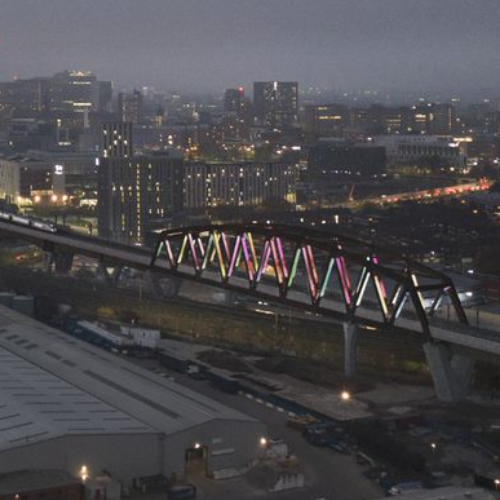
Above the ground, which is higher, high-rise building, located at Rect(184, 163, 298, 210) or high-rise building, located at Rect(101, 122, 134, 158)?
high-rise building, located at Rect(101, 122, 134, 158)

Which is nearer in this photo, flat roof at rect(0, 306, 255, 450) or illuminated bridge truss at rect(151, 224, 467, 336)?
flat roof at rect(0, 306, 255, 450)

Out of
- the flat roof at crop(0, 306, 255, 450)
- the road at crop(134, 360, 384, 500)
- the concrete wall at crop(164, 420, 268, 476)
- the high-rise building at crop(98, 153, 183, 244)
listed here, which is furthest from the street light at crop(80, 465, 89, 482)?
the high-rise building at crop(98, 153, 183, 244)

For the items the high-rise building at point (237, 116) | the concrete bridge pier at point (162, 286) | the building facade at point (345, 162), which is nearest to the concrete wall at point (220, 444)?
the concrete bridge pier at point (162, 286)

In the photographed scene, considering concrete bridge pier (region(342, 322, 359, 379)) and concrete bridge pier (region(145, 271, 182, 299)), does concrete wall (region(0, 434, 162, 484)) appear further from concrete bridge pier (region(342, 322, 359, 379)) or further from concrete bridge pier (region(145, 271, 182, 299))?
concrete bridge pier (region(145, 271, 182, 299))

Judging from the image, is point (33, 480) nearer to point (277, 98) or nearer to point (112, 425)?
point (112, 425)

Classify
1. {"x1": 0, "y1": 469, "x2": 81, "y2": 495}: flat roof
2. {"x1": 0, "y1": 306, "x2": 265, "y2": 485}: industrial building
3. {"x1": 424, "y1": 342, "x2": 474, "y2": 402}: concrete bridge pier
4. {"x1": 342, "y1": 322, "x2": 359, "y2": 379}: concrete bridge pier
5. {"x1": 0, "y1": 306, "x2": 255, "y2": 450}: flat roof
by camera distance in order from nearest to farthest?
1. {"x1": 0, "y1": 469, "x2": 81, "y2": 495}: flat roof
2. {"x1": 0, "y1": 306, "x2": 265, "y2": 485}: industrial building
3. {"x1": 0, "y1": 306, "x2": 255, "y2": 450}: flat roof
4. {"x1": 424, "y1": 342, "x2": 474, "y2": 402}: concrete bridge pier
5. {"x1": 342, "y1": 322, "x2": 359, "y2": 379}: concrete bridge pier

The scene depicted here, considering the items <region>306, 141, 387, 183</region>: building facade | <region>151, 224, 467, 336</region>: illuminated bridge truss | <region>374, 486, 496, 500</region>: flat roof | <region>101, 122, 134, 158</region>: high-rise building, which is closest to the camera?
<region>374, 486, 496, 500</region>: flat roof

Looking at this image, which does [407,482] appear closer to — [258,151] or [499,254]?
[499,254]
